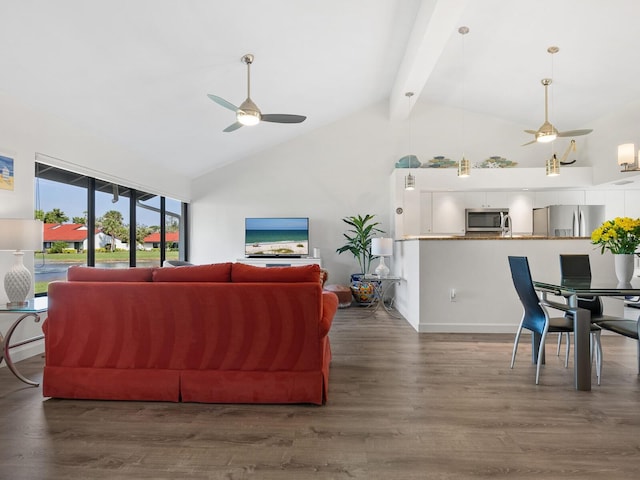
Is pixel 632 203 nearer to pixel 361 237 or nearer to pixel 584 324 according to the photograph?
pixel 361 237

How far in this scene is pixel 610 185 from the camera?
20.0ft

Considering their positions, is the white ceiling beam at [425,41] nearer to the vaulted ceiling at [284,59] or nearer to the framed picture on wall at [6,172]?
the vaulted ceiling at [284,59]

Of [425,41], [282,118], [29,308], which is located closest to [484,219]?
[425,41]

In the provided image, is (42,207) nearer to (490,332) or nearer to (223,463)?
(223,463)

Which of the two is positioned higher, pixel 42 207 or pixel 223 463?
pixel 42 207

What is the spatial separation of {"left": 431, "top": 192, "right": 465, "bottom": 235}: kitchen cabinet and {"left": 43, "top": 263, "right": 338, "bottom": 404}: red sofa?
4503 mm

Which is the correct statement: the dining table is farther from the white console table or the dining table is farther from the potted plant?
the white console table

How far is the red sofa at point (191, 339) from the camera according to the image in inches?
97.0

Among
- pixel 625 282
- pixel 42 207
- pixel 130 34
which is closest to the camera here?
pixel 625 282

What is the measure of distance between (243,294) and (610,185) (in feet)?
21.0

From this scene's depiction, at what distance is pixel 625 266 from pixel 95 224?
557 centimetres

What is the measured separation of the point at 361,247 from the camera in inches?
269

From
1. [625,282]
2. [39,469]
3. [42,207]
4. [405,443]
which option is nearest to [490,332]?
[625,282]

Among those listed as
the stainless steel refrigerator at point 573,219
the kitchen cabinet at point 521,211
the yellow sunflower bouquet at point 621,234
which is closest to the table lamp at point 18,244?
the yellow sunflower bouquet at point 621,234
